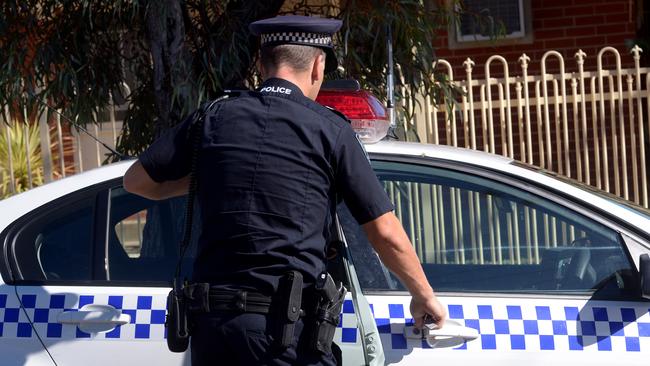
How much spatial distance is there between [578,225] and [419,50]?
2.34 m

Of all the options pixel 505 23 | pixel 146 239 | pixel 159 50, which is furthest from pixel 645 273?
pixel 505 23

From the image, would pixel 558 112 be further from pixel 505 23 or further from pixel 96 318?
pixel 96 318

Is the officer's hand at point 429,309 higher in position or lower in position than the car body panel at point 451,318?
higher

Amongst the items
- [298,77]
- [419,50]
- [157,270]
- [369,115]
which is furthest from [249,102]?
[419,50]

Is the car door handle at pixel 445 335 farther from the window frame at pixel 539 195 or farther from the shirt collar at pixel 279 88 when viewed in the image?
the shirt collar at pixel 279 88

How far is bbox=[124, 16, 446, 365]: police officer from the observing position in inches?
99.0

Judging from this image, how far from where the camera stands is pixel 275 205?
2.53m

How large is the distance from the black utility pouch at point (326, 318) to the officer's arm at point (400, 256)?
16 cm

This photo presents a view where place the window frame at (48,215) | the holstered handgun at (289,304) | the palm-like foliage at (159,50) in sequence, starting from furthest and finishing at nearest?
the palm-like foliage at (159,50), the window frame at (48,215), the holstered handgun at (289,304)

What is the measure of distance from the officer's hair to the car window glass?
34.1 inches

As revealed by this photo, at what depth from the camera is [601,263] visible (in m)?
3.23

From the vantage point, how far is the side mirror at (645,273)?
2.98 m

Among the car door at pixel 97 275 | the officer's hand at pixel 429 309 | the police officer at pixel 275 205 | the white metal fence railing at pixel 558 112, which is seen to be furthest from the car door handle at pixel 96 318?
the white metal fence railing at pixel 558 112

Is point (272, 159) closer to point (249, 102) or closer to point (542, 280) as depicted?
point (249, 102)
